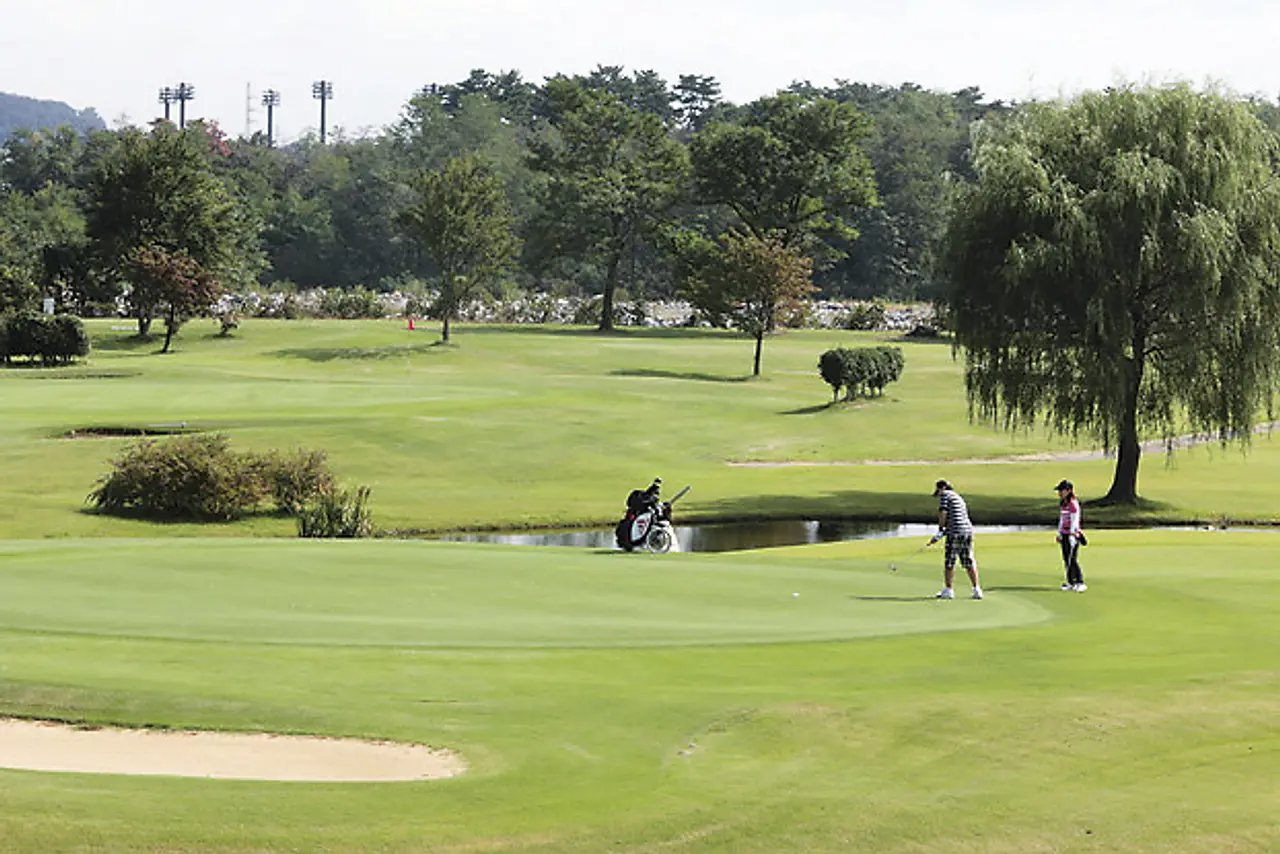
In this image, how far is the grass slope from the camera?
12.5 m

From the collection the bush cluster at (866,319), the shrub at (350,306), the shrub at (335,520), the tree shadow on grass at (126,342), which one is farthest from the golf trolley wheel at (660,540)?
the bush cluster at (866,319)

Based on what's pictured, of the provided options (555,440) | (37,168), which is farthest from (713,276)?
(37,168)

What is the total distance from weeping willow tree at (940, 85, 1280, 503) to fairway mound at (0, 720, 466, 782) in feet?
110

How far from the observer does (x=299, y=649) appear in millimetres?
18359

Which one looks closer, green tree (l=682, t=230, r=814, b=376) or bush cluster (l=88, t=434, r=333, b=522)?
bush cluster (l=88, t=434, r=333, b=522)

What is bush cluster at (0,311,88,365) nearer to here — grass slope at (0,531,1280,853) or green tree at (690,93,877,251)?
green tree at (690,93,877,251)

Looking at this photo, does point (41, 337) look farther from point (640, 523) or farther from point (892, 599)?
point (892, 599)

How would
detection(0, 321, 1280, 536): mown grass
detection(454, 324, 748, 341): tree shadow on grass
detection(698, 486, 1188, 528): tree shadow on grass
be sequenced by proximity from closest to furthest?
detection(698, 486, 1188, 528): tree shadow on grass
detection(0, 321, 1280, 536): mown grass
detection(454, 324, 748, 341): tree shadow on grass

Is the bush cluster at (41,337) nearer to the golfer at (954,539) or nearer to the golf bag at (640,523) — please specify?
the golf bag at (640,523)

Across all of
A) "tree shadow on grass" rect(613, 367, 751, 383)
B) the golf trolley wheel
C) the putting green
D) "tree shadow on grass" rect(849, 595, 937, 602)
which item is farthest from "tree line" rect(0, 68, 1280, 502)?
"tree shadow on grass" rect(849, 595, 937, 602)

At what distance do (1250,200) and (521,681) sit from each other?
3421 cm

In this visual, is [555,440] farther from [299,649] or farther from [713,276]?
[299,649]

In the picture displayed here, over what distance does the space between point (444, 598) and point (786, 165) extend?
95.2 metres

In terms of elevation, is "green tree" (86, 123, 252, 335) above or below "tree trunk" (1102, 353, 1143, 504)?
above
